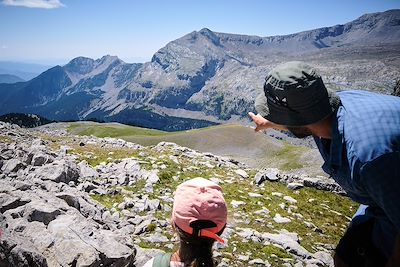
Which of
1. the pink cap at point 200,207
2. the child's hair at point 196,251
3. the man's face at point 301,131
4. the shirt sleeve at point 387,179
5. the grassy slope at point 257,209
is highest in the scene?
the man's face at point 301,131

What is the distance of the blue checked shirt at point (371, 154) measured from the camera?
3361 millimetres

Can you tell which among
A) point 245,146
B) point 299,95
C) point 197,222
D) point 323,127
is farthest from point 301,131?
point 245,146

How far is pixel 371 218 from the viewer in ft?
15.3

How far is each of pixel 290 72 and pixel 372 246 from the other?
8.52ft

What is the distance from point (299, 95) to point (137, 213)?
508 inches

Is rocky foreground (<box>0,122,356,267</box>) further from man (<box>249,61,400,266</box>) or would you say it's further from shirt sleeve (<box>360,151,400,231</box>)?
shirt sleeve (<box>360,151,400,231</box>)

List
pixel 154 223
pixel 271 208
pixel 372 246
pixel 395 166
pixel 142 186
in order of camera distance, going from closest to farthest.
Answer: pixel 395 166, pixel 372 246, pixel 154 223, pixel 271 208, pixel 142 186

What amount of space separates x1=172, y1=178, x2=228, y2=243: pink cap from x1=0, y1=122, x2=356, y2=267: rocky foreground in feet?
14.4

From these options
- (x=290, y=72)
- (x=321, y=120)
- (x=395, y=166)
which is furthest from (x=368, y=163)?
(x=290, y=72)

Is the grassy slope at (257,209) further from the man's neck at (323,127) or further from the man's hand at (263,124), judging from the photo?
the man's neck at (323,127)

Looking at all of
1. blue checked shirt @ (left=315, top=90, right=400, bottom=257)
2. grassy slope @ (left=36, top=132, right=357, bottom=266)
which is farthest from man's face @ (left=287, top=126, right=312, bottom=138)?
grassy slope @ (left=36, top=132, right=357, bottom=266)

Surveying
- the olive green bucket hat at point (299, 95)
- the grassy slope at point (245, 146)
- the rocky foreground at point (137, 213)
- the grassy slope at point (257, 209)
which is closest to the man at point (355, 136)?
the olive green bucket hat at point (299, 95)

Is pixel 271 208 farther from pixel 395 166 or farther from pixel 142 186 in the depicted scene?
pixel 395 166

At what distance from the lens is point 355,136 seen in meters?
3.66
